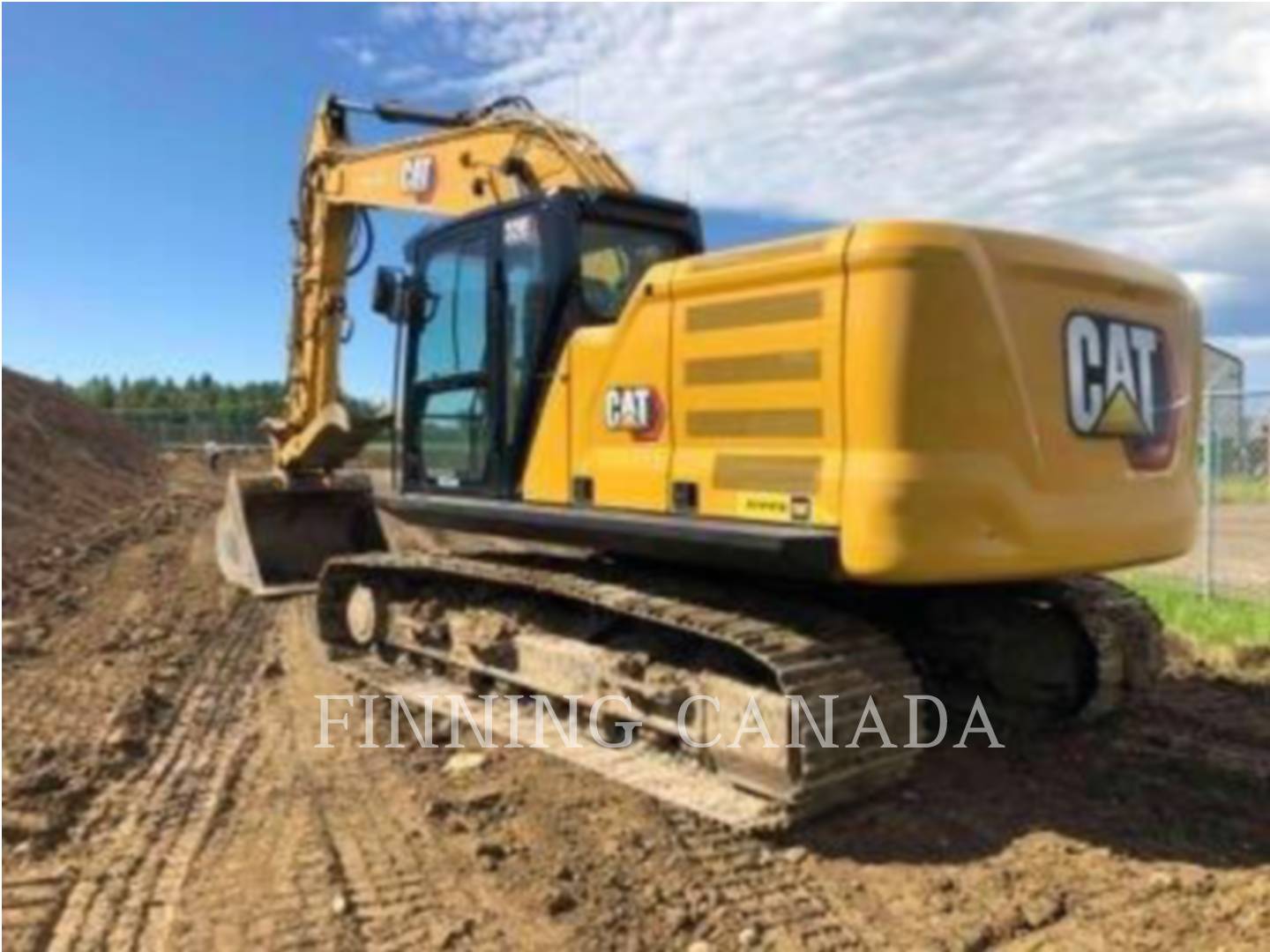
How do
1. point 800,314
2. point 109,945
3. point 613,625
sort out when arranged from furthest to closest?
point 613,625
point 800,314
point 109,945

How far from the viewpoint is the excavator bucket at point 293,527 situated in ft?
38.5

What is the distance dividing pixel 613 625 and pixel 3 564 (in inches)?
384

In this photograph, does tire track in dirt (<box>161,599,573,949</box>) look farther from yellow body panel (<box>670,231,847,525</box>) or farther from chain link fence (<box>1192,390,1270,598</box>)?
chain link fence (<box>1192,390,1270,598</box>)

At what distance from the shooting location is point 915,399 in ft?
17.4

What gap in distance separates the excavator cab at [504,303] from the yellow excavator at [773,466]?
0.02 meters

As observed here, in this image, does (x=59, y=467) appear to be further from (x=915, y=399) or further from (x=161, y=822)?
(x=915, y=399)

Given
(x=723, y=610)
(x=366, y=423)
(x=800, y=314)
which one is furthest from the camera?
(x=366, y=423)

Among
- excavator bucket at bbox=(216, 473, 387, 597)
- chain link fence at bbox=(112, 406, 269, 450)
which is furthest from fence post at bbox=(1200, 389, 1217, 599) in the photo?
chain link fence at bbox=(112, 406, 269, 450)

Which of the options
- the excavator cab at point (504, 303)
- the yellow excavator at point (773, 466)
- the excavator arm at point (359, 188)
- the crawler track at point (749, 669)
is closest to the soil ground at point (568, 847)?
the crawler track at point (749, 669)

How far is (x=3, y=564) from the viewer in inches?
569

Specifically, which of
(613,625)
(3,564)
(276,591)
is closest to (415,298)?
(613,625)

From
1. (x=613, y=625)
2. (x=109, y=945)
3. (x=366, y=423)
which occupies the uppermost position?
(x=366, y=423)

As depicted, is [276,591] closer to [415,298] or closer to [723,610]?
[415,298]

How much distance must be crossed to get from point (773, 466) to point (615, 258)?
1.99 m
